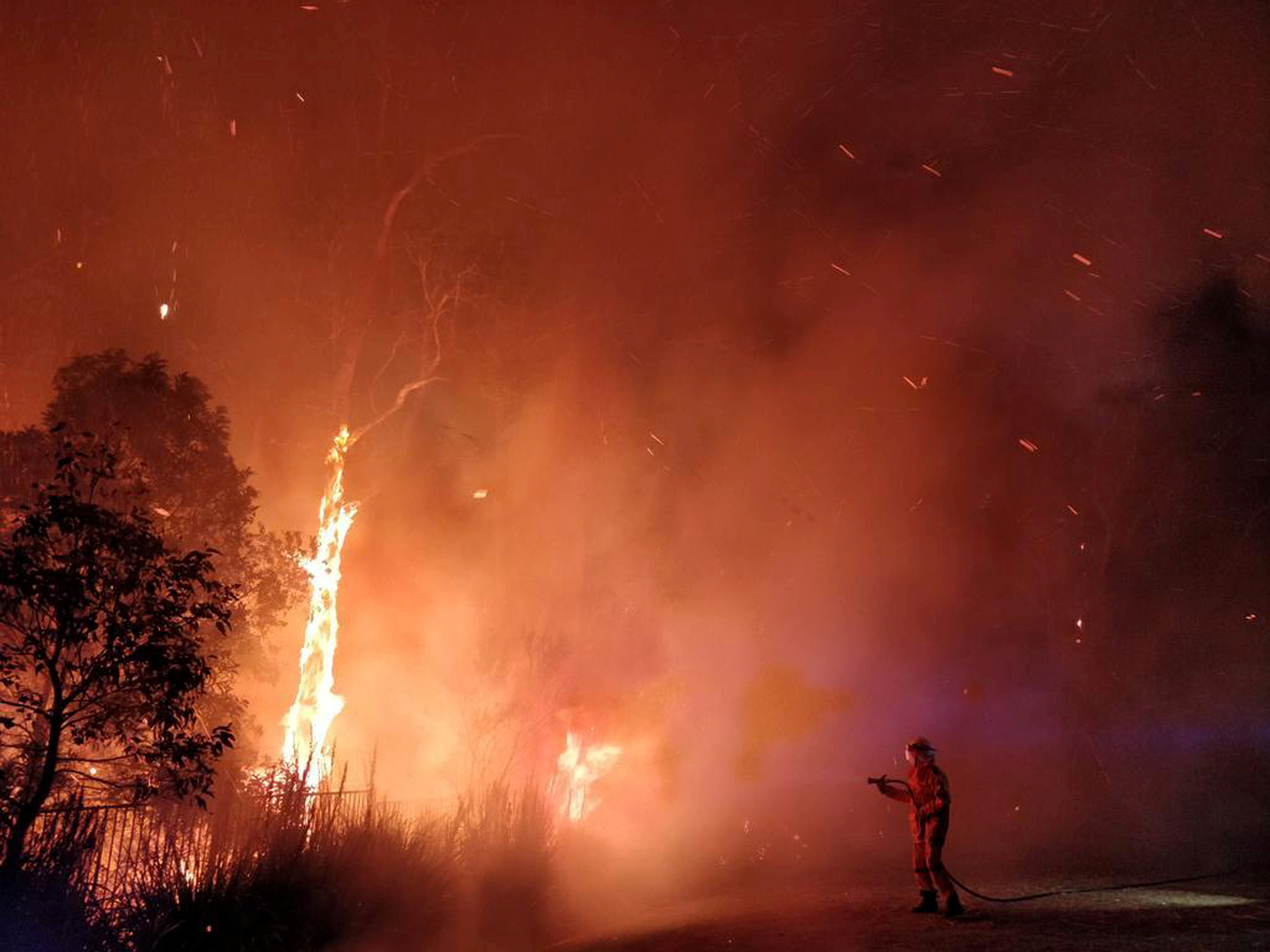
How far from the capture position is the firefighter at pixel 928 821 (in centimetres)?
905

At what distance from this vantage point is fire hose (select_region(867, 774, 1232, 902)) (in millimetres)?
9594

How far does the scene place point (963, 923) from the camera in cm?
862

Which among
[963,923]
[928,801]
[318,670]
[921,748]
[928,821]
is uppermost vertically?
[318,670]

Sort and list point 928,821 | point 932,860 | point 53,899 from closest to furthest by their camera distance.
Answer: point 53,899
point 932,860
point 928,821

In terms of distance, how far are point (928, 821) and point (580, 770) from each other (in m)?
11.4

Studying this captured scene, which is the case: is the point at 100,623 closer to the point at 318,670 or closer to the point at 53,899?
the point at 53,899

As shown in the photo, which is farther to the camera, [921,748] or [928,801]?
[921,748]

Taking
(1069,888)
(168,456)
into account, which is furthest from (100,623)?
(1069,888)

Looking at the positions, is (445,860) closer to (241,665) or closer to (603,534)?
(241,665)

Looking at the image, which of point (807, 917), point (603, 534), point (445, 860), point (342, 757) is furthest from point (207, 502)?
point (603, 534)

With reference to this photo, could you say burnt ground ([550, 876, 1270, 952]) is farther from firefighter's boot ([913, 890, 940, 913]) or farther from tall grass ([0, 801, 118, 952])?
tall grass ([0, 801, 118, 952])

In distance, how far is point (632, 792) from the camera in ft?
67.5

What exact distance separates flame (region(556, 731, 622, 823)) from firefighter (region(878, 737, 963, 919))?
23.9ft

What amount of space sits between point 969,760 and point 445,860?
83.6 ft
